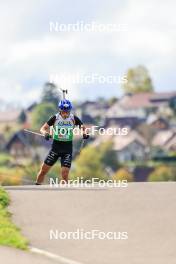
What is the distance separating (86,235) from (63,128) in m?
4.21

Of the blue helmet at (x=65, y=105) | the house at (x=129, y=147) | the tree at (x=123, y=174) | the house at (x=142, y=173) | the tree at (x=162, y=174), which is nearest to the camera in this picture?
the blue helmet at (x=65, y=105)

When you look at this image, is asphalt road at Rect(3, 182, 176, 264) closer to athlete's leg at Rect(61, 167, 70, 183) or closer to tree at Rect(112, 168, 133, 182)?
athlete's leg at Rect(61, 167, 70, 183)

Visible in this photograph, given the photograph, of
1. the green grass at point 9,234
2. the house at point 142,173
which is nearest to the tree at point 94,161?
the house at point 142,173

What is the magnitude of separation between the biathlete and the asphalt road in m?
1.06

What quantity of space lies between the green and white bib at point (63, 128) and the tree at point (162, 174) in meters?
141

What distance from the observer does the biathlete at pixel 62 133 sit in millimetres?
17094

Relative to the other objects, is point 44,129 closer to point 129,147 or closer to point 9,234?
point 9,234

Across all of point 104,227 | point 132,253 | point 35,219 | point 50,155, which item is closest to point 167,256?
point 132,253

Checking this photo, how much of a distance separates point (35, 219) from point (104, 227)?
0.99 m

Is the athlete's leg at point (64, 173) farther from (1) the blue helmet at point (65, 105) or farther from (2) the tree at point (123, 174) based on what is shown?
(2) the tree at point (123, 174)

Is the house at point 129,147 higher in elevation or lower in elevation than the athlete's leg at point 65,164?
higher

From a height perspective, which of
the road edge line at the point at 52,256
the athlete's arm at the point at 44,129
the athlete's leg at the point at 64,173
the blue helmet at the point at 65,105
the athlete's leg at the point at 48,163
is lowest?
the road edge line at the point at 52,256

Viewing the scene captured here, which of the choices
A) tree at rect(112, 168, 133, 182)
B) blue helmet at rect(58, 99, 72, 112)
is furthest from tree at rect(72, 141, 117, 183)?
blue helmet at rect(58, 99, 72, 112)

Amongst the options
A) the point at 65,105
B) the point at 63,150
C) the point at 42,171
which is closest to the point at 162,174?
the point at 42,171
